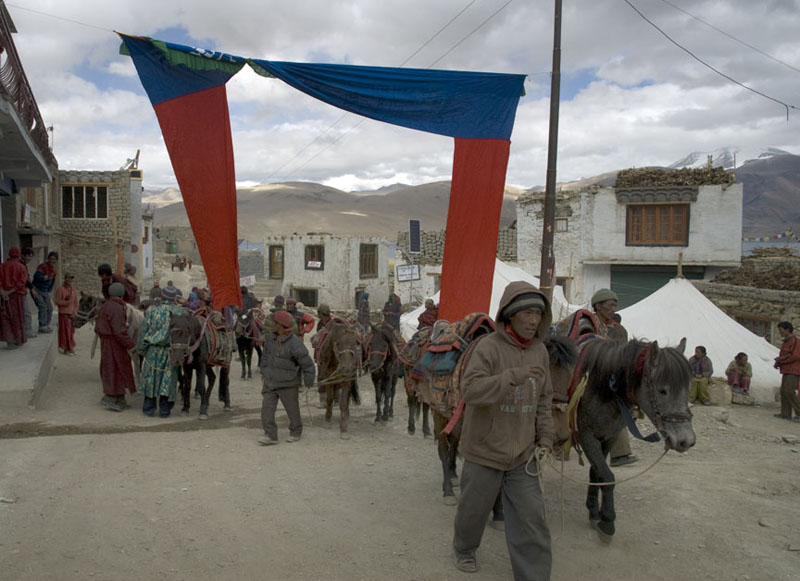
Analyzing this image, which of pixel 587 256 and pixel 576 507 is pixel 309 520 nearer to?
pixel 576 507

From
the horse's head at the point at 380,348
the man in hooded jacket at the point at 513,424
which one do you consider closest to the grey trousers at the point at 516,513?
the man in hooded jacket at the point at 513,424

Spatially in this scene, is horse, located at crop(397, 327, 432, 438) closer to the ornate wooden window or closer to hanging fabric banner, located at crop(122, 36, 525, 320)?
hanging fabric banner, located at crop(122, 36, 525, 320)

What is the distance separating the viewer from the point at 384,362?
8.31 metres

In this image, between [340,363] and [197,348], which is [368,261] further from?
[340,363]

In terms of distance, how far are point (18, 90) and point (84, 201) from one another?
1648 centimetres

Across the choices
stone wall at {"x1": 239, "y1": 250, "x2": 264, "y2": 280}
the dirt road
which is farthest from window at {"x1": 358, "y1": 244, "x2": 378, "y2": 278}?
the dirt road

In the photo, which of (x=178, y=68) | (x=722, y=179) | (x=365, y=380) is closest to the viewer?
(x=178, y=68)

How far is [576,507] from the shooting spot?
4973 millimetres

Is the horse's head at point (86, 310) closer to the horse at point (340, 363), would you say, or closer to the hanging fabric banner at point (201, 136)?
the hanging fabric banner at point (201, 136)

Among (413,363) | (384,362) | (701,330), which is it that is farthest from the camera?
(701,330)

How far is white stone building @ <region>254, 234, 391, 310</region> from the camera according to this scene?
99.2ft

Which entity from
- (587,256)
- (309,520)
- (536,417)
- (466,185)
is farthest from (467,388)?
(587,256)

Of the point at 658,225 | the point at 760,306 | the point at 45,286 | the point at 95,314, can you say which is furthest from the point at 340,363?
the point at 658,225

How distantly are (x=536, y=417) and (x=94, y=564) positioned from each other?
284 centimetres
